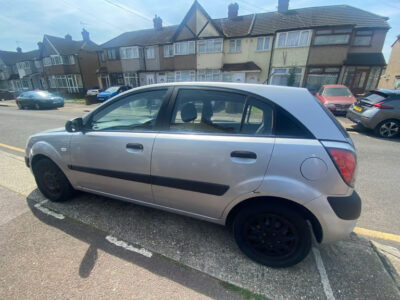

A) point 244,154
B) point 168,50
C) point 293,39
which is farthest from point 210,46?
point 244,154

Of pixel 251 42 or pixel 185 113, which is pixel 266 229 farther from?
pixel 251 42

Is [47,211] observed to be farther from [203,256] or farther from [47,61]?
[47,61]

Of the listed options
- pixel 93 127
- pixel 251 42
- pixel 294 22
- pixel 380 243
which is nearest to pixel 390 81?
pixel 294 22

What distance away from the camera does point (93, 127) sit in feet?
7.87

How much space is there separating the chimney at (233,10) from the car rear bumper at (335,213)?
78.6 ft

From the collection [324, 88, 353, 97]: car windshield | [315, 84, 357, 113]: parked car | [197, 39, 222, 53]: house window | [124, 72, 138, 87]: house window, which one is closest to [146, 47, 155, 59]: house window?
[124, 72, 138, 87]: house window

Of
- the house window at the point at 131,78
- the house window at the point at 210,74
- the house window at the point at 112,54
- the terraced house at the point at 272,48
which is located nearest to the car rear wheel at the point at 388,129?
the terraced house at the point at 272,48

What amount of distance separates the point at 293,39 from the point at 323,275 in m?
19.7

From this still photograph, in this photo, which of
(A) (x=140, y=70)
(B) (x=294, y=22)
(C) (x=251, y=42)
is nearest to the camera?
(B) (x=294, y=22)

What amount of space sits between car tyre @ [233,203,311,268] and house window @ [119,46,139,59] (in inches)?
1026

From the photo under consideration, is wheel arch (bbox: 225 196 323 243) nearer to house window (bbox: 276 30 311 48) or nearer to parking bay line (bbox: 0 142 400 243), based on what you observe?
parking bay line (bbox: 0 142 400 243)

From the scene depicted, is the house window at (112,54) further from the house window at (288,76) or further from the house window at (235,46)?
the house window at (288,76)

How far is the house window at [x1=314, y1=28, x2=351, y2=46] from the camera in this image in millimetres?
15328

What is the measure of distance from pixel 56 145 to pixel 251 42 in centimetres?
1992
